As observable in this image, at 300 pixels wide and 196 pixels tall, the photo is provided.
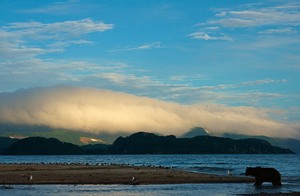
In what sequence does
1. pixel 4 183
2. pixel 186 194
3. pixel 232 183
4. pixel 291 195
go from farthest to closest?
pixel 232 183 → pixel 4 183 → pixel 186 194 → pixel 291 195

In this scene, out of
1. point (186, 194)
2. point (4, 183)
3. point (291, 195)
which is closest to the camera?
point (291, 195)

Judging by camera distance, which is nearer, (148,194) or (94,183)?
(148,194)

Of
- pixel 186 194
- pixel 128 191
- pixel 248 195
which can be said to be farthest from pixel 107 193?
pixel 248 195

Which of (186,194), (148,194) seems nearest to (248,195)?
(186,194)

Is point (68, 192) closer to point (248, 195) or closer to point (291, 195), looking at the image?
point (248, 195)

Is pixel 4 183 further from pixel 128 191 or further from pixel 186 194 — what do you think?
pixel 186 194

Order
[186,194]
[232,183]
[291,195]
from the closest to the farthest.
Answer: [291,195] < [186,194] < [232,183]

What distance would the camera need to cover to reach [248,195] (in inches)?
1613

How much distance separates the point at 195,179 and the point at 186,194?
1846cm

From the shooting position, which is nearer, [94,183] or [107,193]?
[107,193]

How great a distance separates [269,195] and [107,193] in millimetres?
12534

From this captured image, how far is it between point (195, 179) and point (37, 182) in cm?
1767

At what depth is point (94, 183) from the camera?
53.5 metres

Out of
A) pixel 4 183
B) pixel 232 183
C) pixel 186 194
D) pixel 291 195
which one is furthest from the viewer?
pixel 232 183
